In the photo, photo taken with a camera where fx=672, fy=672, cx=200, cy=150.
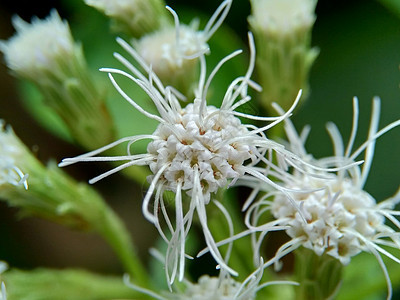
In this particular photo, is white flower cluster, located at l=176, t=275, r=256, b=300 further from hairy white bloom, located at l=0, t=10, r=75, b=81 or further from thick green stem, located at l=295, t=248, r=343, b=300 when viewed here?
hairy white bloom, located at l=0, t=10, r=75, b=81

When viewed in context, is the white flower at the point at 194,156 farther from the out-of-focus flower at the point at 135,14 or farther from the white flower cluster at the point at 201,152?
the out-of-focus flower at the point at 135,14

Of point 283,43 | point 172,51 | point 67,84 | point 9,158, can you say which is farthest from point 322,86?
point 9,158

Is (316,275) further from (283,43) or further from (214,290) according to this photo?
(283,43)

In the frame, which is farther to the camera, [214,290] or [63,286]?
[63,286]

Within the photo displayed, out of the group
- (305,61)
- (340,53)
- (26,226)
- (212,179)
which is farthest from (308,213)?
(26,226)

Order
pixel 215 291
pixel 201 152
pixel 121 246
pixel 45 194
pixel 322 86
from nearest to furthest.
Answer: pixel 201 152, pixel 215 291, pixel 45 194, pixel 121 246, pixel 322 86

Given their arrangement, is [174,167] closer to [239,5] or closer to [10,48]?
[10,48]
